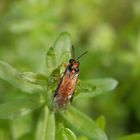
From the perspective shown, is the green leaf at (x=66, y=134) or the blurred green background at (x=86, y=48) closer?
the green leaf at (x=66, y=134)

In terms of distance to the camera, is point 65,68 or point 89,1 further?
point 89,1

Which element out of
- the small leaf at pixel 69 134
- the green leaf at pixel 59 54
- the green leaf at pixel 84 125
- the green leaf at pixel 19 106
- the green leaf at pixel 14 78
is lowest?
the small leaf at pixel 69 134

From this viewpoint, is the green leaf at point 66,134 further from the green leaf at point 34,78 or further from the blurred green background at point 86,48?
the blurred green background at point 86,48

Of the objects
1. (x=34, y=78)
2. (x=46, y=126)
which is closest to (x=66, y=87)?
(x=34, y=78)

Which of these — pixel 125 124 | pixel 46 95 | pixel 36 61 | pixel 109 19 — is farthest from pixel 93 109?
pixel 46 95

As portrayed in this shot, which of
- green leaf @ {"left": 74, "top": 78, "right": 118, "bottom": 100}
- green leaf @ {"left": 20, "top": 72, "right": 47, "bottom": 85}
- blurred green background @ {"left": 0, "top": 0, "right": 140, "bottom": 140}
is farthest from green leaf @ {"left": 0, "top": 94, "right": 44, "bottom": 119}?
blurred green background @ {"left": 0, "top": 0, "right": 140, "bottom": 140}

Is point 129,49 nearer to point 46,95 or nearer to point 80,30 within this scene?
point 80,30

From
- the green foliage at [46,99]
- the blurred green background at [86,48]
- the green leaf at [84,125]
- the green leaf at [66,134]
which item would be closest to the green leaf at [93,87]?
the green foliage at [46,99]
